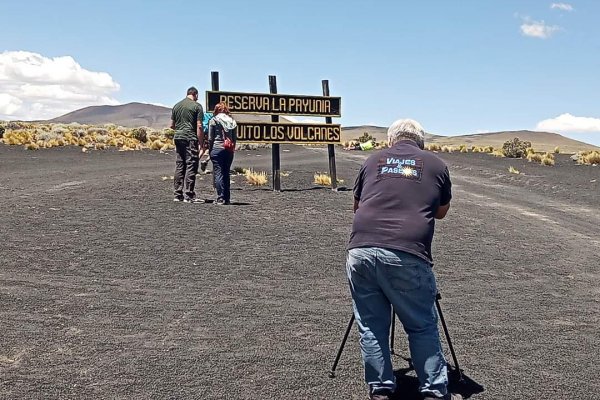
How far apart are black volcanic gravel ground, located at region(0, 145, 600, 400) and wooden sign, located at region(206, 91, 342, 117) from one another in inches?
87.5

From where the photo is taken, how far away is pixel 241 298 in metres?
7.33

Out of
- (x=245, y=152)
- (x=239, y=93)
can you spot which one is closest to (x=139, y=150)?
(x=245, y=152)

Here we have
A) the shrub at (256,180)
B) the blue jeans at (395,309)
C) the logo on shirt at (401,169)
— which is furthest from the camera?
the shrub at (256,180)

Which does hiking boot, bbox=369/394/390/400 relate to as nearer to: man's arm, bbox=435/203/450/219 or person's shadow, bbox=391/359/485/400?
person's shadow, bbox=391/359/485/400

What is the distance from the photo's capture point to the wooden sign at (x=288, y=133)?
16188 millimetres

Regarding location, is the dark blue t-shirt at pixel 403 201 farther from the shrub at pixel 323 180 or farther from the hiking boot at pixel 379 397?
the shrub at pixel 323 180

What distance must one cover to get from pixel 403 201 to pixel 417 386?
4.67 ft

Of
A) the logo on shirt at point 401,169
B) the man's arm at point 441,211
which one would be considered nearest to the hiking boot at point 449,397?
the man's arm at point 441,211

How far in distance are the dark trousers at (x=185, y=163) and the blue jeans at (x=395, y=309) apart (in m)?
9.19

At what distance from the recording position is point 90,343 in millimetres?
5695

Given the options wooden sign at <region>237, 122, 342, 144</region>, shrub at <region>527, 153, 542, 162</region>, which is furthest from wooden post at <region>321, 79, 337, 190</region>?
shrub at <region>527, 153, 542, 162</region>

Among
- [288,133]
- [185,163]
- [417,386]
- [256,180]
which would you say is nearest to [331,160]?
[288,133]

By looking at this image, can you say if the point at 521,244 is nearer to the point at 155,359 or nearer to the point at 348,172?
the point at 155,359

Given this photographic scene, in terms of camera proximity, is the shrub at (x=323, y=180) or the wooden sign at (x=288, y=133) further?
the shrub at (x=323, y=180)
